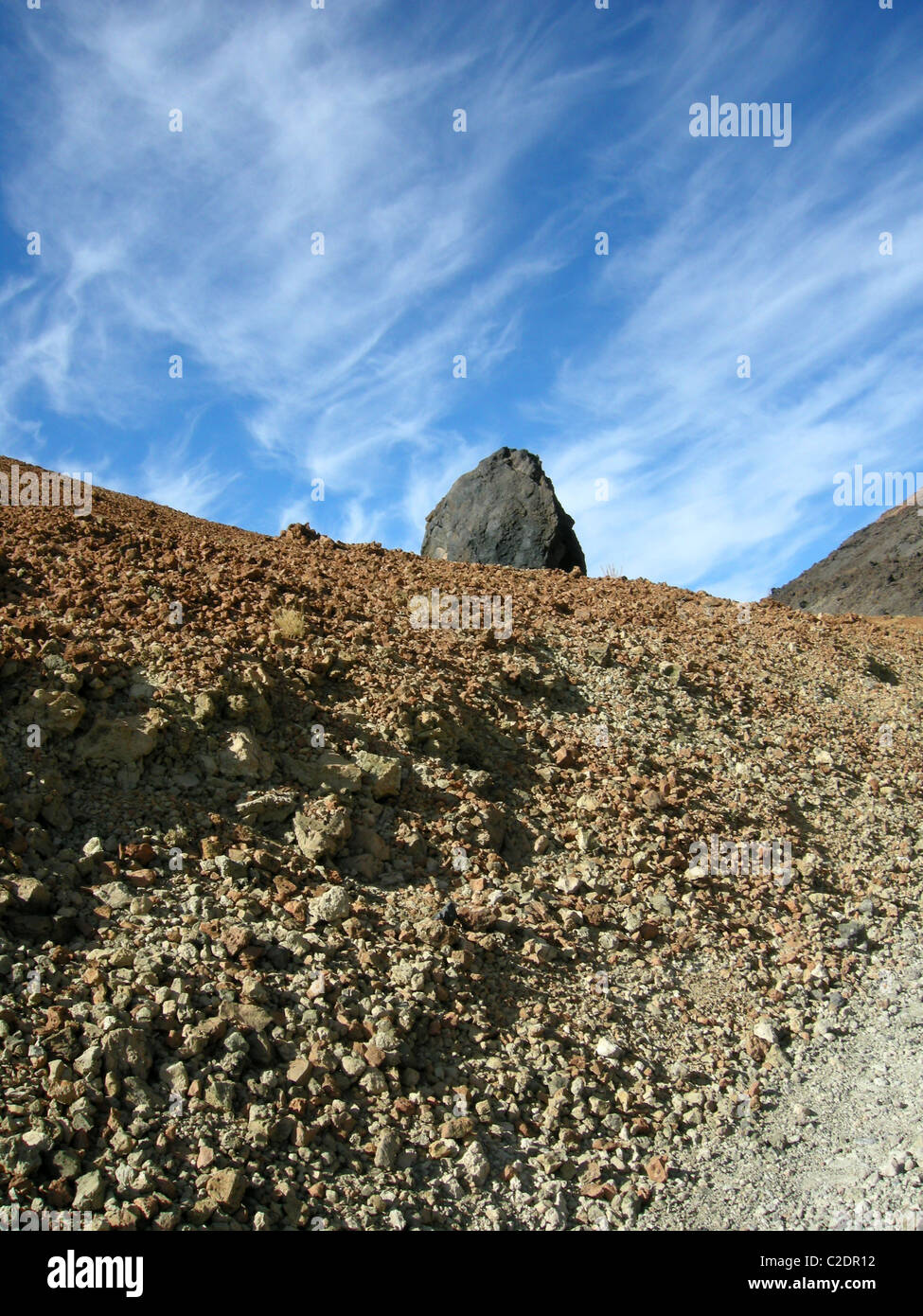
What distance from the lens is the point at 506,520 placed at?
736 inches

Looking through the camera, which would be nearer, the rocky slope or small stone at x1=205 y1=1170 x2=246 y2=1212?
small stone at x1=205 y1=1170 x2=246 y2=1212

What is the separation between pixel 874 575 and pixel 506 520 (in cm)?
2883

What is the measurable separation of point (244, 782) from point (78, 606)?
96.6 inches

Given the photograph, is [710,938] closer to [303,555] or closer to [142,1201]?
[142,1201]

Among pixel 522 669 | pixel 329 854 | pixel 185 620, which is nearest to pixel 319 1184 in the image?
pixel 329 854

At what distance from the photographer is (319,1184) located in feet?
13.6

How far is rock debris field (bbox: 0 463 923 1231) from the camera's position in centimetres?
436

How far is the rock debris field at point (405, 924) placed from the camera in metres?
4.36
